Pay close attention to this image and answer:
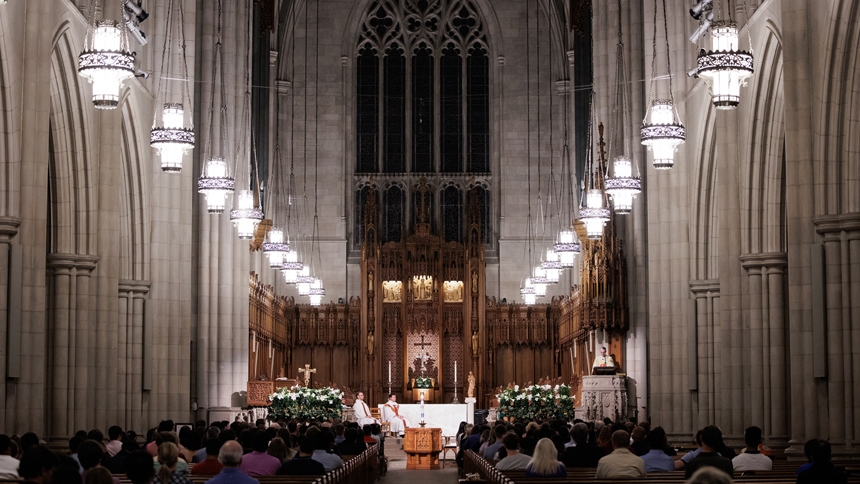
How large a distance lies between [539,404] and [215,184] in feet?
30.5

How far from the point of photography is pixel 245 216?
30.2 m

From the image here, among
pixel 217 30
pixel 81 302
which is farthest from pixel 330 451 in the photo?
pixel 217 30

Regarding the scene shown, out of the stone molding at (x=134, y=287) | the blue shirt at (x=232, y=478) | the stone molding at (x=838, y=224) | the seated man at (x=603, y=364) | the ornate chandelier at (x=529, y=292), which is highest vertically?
the ornate chandelier at (x=529, y=292)

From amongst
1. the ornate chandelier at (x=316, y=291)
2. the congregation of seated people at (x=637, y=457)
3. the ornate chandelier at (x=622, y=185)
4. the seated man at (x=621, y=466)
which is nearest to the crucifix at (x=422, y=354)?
the ornate chandelier at (x=316, y=291)

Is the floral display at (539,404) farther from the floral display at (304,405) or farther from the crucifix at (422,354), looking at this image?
the crucifix at (422,354)

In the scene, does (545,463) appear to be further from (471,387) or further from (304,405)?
(471,387)

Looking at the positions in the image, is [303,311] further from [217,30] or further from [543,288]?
[217,30]

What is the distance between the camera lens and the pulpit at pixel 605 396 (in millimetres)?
31750

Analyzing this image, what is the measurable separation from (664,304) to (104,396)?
12.8m

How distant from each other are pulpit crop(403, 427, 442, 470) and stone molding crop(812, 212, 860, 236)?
40.7 feet

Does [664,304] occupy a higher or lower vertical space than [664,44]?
lower

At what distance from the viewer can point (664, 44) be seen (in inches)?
1136

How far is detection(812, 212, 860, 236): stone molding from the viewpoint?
59.3 feet

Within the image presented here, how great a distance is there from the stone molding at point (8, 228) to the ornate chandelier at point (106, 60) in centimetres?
202
